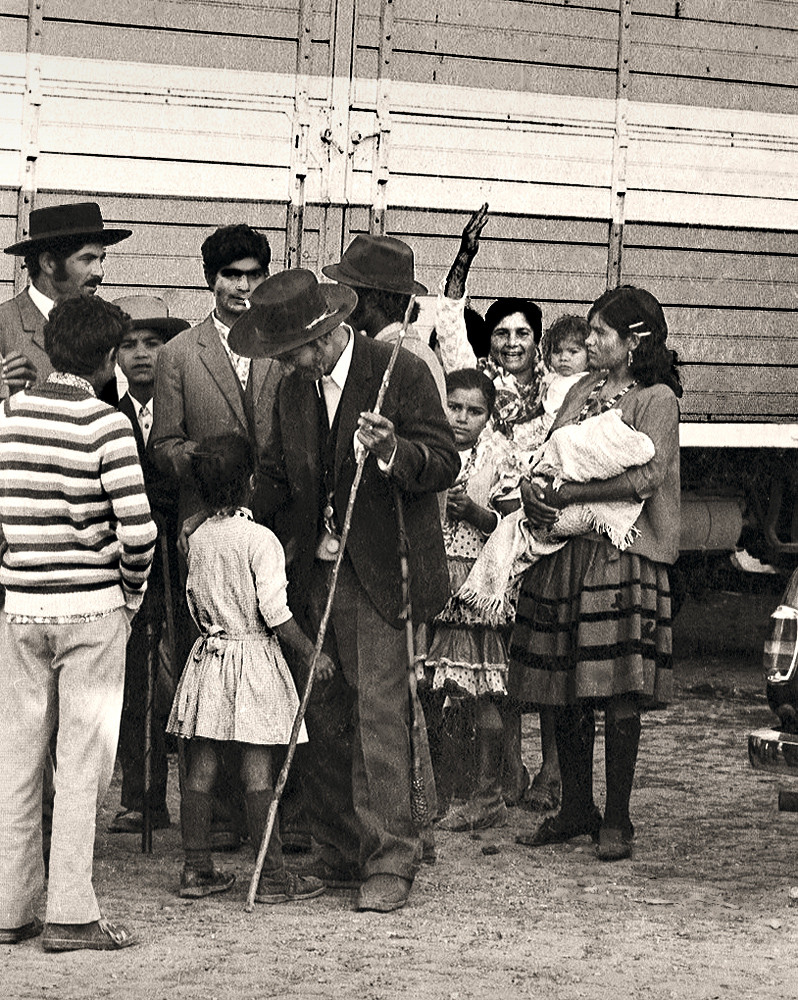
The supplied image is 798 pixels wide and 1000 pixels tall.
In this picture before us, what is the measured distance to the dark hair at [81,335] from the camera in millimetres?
4859

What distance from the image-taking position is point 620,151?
29.9ft

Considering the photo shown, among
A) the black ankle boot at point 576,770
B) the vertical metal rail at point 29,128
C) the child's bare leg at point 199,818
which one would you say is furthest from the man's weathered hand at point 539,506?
the vertical metal rail at point 29,128

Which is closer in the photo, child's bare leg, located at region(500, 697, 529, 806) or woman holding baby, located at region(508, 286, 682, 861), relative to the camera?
woman holding baby, located at region(508, 286, 682, 861)

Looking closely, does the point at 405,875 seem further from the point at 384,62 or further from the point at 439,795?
the point at 384,62

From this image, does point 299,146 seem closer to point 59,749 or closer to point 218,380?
point 218,380

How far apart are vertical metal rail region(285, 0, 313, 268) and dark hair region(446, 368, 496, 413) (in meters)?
1.92

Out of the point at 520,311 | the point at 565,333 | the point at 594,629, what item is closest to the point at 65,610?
the point at 594,629

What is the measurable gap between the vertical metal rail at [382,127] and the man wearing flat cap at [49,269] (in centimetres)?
243

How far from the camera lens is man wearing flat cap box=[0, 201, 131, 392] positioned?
5977 millimetres

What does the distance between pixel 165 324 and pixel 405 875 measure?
2447 mm

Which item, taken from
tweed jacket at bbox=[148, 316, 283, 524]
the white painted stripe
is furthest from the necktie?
the white painted stripe

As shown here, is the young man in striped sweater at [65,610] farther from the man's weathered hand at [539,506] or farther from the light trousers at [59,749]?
the man's weathered hand at [539,506]

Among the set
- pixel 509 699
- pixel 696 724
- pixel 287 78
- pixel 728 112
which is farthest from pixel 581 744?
pixel 728 112

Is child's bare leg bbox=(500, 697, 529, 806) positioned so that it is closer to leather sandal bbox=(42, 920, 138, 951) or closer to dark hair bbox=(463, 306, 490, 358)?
dark hair bbox=(463, 306, 490, 358)
